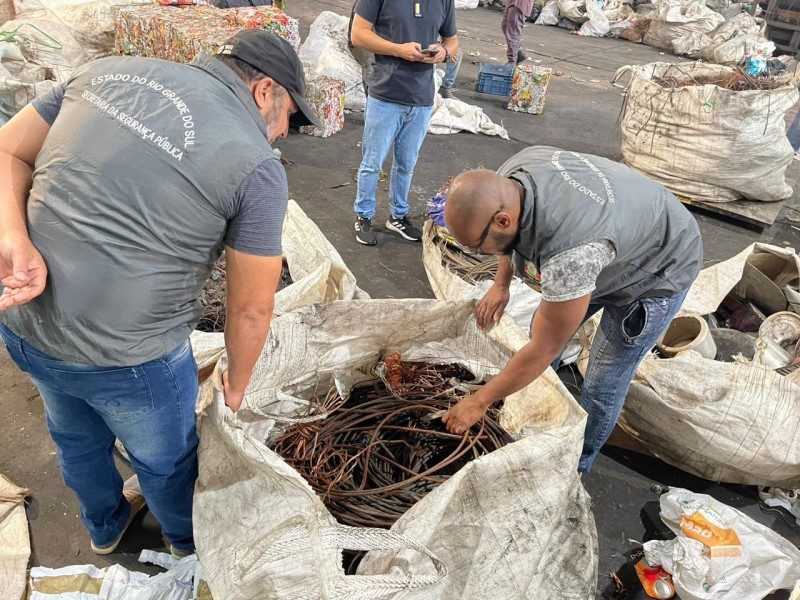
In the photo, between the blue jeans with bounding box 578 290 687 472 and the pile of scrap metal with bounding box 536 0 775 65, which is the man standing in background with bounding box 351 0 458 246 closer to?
the blue jeans with bounding box 578 290 687 472

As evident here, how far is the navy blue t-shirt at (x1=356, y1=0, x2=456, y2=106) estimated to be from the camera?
11.3 ft

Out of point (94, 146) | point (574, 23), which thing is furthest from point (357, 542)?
point (574, 23)

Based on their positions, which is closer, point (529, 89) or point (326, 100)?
point (326, 100)

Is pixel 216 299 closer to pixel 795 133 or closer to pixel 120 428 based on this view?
pixel 120 428

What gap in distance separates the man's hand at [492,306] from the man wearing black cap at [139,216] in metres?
0.96

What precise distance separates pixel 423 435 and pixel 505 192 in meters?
1.04

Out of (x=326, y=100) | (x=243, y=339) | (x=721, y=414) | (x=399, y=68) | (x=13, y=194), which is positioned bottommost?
(x=721, y=414)

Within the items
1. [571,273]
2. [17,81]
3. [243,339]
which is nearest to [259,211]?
[243,339]

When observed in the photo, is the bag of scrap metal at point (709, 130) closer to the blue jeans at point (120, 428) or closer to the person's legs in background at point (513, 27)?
the person's legs in background at point (513, 27)

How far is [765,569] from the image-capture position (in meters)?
1.99

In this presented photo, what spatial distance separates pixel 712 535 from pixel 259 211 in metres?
1.87

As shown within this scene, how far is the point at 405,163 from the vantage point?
13.0 ft

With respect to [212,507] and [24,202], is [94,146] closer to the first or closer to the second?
[24,202]

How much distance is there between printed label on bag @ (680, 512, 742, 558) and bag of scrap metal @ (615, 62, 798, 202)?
136 inches
